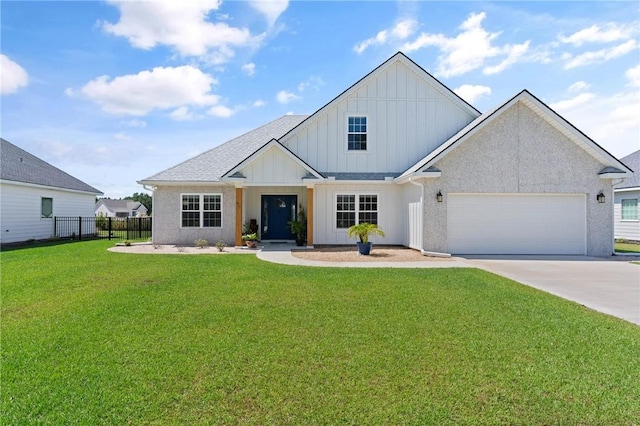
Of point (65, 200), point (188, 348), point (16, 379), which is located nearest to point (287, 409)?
point (188, 348)

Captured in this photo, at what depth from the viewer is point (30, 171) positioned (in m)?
21.3

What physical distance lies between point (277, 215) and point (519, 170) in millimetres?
11502

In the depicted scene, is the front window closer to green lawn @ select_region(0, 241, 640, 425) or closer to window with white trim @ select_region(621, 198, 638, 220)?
green lawn @ select_region(0, 241, 640, 425)

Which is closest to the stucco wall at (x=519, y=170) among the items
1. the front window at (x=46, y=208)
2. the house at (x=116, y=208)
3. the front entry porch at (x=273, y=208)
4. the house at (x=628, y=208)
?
the front entry porch at (x=273, y=208)

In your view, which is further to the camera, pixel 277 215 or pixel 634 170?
pixel 634 170

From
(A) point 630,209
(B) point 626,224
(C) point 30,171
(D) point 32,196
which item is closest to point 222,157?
(D) point 32,196

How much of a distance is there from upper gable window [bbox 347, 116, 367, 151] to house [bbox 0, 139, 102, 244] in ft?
58.3

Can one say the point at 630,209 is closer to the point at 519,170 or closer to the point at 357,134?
the point at 519,170

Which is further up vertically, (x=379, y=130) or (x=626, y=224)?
(x=379, y=130)

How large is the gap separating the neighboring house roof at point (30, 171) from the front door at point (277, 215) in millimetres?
13406

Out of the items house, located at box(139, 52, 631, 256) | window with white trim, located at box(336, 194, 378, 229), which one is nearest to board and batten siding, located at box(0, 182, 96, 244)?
house, located at box(139, 52, 631, 256)

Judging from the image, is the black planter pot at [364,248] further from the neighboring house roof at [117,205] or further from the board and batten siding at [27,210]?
the neighboring house roof at [117,205]

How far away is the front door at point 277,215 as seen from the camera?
18.6 meters

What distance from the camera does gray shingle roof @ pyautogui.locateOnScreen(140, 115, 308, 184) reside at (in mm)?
17320
